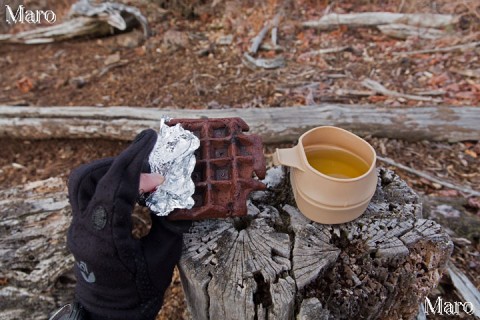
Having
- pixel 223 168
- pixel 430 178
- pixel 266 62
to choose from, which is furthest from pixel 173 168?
pixel 266 62

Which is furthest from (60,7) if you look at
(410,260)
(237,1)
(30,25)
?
(410,260)

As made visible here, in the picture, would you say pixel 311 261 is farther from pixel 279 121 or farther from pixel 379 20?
pixel 379 20

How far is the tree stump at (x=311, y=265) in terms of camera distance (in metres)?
1.38

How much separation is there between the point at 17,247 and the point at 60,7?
12.3ft

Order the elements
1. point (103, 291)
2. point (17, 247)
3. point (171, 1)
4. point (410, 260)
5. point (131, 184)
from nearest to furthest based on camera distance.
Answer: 1. point (131, 184)
2. point (103, 291)
3. point (410, 260)
4. point (17, 247)
5. point (171, 1)

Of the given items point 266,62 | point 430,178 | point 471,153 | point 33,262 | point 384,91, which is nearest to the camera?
point 33,262

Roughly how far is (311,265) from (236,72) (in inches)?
110

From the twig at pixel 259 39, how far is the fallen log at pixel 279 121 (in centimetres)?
120

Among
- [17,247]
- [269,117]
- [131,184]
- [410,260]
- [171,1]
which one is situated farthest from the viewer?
[171,1]

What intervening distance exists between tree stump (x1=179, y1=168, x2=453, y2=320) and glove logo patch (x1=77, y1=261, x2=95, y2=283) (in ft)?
0.98

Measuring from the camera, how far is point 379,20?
4.25m

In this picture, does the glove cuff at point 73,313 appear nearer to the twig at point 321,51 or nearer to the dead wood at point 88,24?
the twig at point 321,51

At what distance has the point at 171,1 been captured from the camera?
186 inches

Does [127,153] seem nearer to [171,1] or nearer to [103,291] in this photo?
[103,291]
